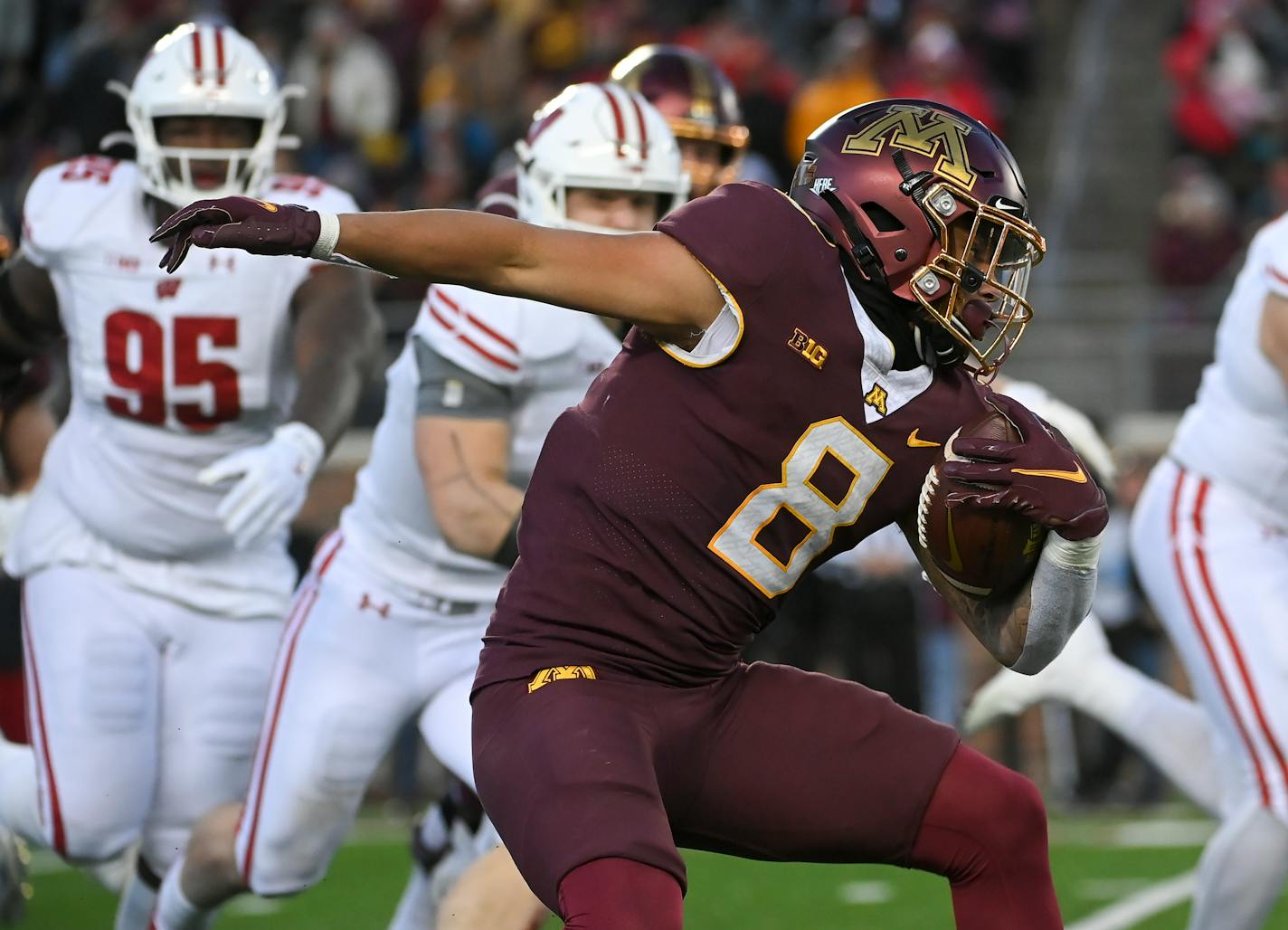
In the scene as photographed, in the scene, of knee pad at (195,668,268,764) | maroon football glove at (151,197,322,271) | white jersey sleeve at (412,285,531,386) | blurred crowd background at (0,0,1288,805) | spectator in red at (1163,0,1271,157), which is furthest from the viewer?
spectator in red at (1163,0,1271,157)

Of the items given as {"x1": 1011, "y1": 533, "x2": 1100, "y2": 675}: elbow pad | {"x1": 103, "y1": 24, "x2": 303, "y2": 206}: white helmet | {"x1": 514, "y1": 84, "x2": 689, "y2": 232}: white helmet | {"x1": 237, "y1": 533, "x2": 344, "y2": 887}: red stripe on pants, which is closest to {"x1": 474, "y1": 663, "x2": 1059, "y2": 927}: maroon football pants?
{"x1": 1011, "y1": 533, "x2": 1100, "y2": 675}: elbow pad

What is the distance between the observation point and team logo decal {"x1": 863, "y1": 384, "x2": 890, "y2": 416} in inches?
134

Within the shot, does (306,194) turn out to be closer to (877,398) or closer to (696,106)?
(696,106)

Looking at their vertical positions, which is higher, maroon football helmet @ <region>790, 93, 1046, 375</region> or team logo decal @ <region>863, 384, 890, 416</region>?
maroon football helmet @ <region>790, 93, 1046, 375</region>

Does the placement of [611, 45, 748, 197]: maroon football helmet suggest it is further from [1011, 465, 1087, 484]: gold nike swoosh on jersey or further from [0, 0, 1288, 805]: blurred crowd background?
[0, 0, 1288, 805]: blurred crowd background

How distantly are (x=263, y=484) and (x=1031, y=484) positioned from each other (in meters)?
1.67

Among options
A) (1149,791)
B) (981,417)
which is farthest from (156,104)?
(1149,791)

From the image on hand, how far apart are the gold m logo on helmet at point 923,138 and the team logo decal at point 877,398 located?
0.34 metres

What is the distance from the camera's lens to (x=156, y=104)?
16.3 feet

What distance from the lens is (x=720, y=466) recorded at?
11.0 ft

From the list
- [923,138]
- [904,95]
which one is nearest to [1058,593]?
[923,138]

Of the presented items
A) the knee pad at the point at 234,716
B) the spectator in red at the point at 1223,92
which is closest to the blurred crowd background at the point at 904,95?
the spectator in red at the point at 1223,92

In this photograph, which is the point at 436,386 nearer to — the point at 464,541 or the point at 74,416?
the point at 464,541

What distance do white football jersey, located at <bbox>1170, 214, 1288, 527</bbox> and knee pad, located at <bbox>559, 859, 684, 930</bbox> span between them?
2.37 meters
